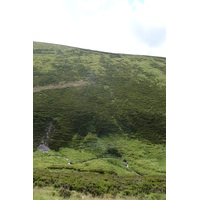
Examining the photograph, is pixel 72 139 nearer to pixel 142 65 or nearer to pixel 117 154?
pixel 117 154

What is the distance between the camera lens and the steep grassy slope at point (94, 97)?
140ft

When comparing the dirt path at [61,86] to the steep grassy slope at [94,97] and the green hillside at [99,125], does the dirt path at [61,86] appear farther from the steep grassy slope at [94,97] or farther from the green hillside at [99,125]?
the green hillside at [99,125]

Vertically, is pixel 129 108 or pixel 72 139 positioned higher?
pixel 129 108

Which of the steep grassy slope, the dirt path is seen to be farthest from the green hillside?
the dirt path

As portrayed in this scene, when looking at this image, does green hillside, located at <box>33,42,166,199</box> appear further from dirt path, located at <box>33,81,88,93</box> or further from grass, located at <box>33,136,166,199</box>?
dirt path, located at <box>33,81,88,93</box>

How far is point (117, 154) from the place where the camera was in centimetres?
3744

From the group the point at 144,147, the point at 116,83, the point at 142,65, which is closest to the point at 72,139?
the point at 144,147

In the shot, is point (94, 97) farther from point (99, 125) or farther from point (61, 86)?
point (99, 125)

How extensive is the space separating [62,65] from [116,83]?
20197 millimetres

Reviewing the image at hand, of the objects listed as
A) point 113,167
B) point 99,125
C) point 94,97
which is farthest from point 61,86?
point 113,167

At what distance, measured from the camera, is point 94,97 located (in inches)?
2066

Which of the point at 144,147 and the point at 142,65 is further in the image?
the point at 142,65

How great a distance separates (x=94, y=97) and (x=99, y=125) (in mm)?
10768

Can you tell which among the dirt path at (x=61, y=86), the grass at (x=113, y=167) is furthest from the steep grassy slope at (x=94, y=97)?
the grass at (x=113, y=167)
